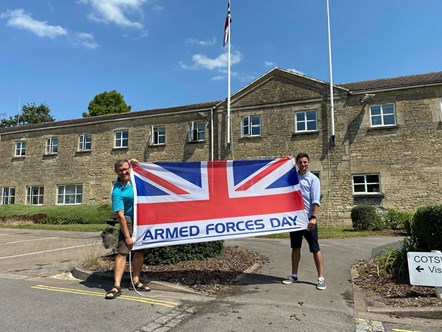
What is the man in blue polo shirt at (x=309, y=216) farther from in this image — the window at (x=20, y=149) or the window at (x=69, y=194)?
the window at (x=20, y=149)

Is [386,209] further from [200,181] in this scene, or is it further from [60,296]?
[60,296]

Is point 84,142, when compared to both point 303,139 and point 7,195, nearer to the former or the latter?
point 7,195

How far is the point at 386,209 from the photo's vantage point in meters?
17.9

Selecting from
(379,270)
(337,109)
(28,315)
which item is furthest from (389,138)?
(28,315)

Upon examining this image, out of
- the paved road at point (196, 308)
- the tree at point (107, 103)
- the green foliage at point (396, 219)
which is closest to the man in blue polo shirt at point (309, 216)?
the paved road at point (196, 308)

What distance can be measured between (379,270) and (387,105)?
1424 centimetres

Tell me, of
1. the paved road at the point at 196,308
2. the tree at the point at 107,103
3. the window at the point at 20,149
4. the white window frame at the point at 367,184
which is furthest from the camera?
the tree at the point at 107,103

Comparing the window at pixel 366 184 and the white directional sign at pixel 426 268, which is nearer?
the white directional sign at pixel 426 268

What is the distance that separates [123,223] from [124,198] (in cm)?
43

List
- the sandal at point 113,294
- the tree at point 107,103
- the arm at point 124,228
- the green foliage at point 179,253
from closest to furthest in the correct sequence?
the sandal at point 113,294, the arm at point 124,228, the green foliage at point 179,253, the tree at point 107,103

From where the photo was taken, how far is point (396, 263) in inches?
254

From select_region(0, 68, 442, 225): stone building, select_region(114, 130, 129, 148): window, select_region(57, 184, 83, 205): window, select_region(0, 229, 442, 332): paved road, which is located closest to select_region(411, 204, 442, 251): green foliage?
select_region(0, 229, 442, 332): paved road

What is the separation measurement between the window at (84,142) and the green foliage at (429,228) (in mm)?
23730

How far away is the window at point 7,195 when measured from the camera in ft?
92.2
